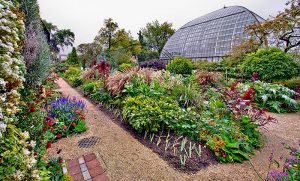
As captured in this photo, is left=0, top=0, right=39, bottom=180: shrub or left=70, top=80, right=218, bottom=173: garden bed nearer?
left=0, top=0, right=39, bottom=180: shrub

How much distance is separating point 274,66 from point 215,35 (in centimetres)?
1408

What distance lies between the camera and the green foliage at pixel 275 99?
17.6 feet

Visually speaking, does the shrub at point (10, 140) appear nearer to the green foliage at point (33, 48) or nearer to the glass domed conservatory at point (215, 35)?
the green foliage at point (33, 48)

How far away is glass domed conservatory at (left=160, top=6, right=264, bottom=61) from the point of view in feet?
59.0

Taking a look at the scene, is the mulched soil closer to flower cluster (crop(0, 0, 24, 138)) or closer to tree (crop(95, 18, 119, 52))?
flower cluster (crop(0, 0, 24, 138))

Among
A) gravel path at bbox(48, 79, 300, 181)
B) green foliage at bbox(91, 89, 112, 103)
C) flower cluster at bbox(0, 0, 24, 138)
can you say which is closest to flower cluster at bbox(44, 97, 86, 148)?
gravel path at bbox(48, 79, 300, 181)

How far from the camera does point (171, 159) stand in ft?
8.43

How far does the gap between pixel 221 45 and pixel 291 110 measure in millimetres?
14639

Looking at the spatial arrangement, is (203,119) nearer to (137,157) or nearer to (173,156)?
(173,156)

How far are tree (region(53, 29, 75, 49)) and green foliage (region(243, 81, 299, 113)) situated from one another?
46.7m

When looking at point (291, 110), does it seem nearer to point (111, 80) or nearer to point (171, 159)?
point (171, 159)

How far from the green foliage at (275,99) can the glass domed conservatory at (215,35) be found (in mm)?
10365

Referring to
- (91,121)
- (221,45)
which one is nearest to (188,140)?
(91,121)

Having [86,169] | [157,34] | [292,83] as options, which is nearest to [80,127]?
[86,169]
